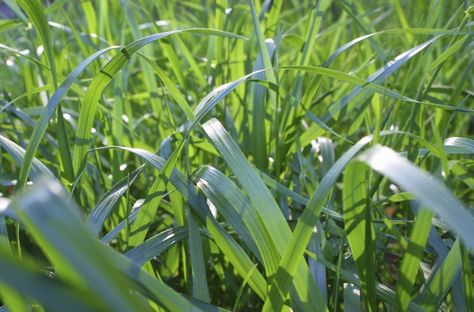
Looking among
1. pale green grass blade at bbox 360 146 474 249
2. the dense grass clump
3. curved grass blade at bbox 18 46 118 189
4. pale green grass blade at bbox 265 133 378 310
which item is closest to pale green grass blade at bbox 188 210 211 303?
the dense grass clump

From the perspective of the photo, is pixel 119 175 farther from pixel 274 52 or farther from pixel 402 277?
pixel 402 277

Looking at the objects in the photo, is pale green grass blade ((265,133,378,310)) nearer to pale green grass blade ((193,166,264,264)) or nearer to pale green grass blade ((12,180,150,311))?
pale green grass blade ((193,166,264,264))

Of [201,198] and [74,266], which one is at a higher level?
[74,266]

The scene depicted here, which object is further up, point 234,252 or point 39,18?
point 39,18

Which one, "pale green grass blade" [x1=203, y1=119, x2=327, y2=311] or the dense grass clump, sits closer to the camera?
the dense grass clump

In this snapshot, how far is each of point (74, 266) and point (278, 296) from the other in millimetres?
371

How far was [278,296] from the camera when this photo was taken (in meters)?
0.76

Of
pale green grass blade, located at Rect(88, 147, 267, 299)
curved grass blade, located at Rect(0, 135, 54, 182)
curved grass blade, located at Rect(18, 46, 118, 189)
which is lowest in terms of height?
pale green grass blade, located at Rect(88, 147, 267, 299)

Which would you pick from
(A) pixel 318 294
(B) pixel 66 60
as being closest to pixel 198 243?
(A) pixel 318 294

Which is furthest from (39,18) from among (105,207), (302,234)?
(302,234)

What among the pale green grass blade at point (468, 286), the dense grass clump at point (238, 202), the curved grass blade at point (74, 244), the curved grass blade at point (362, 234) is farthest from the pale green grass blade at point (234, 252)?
the curved grass blade at point (74, 244)

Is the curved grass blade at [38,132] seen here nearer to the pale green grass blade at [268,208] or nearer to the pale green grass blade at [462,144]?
the pale green grass blade at [268,208]

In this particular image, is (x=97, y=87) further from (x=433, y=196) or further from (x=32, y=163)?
(x=433, y=196)

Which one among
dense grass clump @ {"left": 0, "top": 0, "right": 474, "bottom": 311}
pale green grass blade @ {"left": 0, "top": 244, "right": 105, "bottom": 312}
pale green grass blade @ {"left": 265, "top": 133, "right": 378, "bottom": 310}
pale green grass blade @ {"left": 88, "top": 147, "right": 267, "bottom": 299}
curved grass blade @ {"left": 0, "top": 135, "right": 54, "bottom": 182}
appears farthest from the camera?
curved grass blade @ {"left": 0, "top": 135, "right": 54, "bottom": 182}
